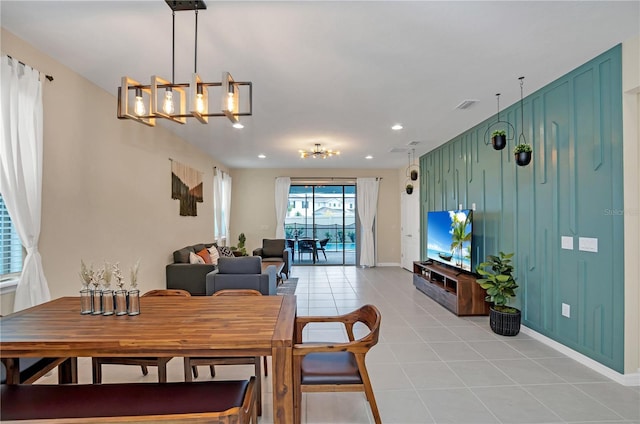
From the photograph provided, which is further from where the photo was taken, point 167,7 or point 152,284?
point 152,284

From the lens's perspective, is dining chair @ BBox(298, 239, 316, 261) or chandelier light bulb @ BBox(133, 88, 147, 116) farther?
dining chair @ BBox(298, 239, 316, 261)

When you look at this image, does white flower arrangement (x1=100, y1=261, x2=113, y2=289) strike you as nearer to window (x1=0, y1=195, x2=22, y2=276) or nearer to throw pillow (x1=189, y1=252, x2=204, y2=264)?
window (x1=0, y1=195, x2=22, y2=276)

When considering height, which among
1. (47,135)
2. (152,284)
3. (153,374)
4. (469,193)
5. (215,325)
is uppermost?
(47,135)

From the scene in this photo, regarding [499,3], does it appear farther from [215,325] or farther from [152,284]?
[152,284]

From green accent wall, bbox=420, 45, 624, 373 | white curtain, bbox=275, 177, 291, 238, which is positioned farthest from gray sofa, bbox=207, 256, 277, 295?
white curtain, bbox=275, 177, 291, 238

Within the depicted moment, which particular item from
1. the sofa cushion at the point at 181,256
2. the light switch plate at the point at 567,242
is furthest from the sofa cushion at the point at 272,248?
the light switch plate at the point at 567,242

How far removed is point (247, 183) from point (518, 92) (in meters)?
7.23

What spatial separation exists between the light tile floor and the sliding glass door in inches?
223

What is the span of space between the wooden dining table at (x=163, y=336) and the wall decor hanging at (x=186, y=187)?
12.5ft

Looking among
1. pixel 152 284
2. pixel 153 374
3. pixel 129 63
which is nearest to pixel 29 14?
pixel 129 63

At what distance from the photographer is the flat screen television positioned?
4848mm

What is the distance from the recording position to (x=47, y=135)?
2.96 metres

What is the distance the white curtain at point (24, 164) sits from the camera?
99.5 inches

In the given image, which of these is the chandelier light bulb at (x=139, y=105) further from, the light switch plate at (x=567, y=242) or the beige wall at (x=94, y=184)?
the light switch plate at (x=567, y=242)
